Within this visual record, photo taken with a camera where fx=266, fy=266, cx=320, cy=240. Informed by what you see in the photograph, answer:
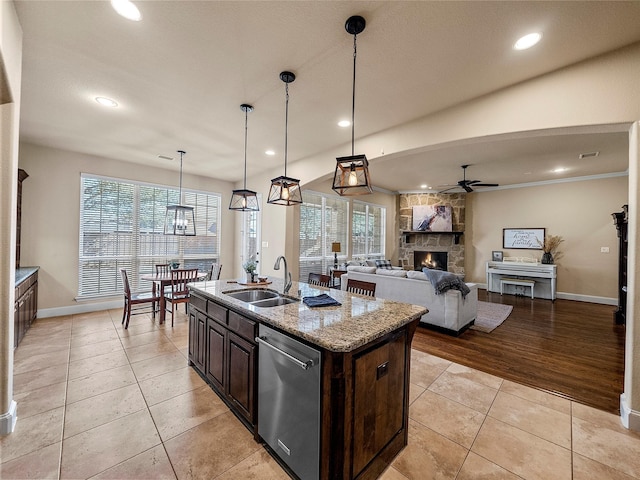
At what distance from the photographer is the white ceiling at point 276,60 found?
1.86 metres

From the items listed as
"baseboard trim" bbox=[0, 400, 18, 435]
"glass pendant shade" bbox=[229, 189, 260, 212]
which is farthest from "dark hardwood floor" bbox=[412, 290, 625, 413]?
"baseboard trim" bbox=[0, 400, 18, 435]

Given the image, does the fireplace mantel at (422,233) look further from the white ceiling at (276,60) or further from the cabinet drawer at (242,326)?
the cabinet drawer at (242,326)

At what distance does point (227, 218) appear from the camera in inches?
275

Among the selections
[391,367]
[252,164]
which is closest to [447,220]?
[252,164]

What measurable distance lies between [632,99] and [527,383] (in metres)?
2.70

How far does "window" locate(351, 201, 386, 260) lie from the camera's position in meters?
8.20

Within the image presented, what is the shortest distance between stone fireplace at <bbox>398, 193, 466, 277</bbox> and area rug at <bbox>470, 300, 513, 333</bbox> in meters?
2.32

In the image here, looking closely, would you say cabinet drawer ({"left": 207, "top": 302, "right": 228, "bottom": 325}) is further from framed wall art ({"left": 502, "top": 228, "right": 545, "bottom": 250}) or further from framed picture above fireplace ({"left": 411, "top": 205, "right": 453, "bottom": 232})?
framed wall art ({"left": 502, "top": 228, "right": 545, "bottom": 250})

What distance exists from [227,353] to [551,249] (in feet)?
26.9

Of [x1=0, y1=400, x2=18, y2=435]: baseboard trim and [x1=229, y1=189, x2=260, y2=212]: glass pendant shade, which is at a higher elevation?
[x1=229, y1=189, x2=260, y2=212]: glass pendant shade

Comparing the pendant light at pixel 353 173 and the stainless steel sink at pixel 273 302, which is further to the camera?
the stainless steel sink at pixel 273 302

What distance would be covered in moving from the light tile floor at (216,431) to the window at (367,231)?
5.35 m

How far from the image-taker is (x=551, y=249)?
6867mm

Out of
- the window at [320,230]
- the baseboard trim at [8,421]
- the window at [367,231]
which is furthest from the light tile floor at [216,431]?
the window at [367,231]
